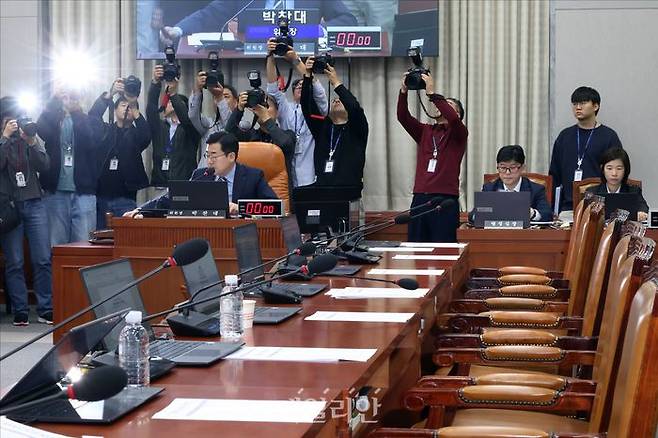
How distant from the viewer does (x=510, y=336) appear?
10.3 feet

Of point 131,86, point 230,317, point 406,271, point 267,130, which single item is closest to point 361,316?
point 230,317

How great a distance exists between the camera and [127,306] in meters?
2.55

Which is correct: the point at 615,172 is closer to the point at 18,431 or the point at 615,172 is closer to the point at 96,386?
the point at 18,431

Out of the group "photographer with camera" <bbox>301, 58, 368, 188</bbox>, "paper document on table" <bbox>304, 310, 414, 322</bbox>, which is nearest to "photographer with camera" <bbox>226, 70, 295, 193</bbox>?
"photographer with camera" <bbox>301, 58, 368, 188</bbox>

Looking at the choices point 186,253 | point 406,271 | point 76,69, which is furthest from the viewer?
point 76,69

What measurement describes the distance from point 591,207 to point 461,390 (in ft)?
5.43

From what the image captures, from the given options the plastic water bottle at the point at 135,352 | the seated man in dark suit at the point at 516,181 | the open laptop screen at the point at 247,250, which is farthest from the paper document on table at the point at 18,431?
the seated man in dark suit at the point at 516,181

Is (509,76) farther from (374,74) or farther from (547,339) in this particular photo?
(547,339)

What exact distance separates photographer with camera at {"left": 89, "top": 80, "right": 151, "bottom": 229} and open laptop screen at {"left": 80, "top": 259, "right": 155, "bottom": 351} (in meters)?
5.13

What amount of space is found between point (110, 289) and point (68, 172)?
518 cm

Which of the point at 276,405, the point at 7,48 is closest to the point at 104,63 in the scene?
the point at 7,48

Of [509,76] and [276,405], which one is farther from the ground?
[509,76]

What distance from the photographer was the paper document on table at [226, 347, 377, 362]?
7.47ft

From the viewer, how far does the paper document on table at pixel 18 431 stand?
1501 mm
